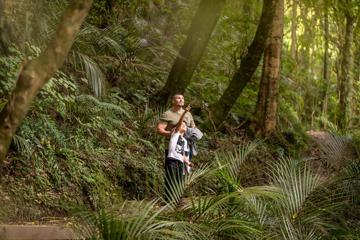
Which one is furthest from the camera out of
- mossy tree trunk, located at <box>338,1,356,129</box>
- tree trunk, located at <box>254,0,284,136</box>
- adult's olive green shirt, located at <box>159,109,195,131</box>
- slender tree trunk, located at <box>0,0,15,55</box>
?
mossy tree trunk, located at <box>338,1,356,129</box>

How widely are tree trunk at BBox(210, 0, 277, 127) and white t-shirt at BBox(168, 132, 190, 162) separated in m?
5.92

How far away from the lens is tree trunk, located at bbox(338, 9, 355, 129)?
23.3 meters

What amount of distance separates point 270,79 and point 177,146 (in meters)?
6.88

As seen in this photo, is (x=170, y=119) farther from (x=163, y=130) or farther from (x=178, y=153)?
(x=178, y=153)

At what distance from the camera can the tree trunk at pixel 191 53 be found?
1445cm

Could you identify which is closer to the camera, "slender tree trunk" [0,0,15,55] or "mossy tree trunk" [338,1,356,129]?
"slender tree trunk" [0,0,15,55]

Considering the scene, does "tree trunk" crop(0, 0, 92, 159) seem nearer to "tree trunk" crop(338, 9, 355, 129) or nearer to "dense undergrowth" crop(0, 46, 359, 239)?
"dense undergrowth" crop(0, 46, 359, 239)

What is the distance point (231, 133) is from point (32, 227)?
8.67 m

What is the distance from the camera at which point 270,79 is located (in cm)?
1580

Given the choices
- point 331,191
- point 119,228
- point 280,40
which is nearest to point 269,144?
point 280,40

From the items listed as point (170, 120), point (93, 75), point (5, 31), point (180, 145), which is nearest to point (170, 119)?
point (170, 120)

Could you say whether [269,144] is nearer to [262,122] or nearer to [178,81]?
[262,122]

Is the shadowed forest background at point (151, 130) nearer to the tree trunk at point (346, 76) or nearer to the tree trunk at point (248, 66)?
the tree trunk at point (248, 66)

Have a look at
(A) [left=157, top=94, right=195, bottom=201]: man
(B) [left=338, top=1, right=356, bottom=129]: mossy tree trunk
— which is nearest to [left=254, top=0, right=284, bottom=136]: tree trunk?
(A) [left=157, top=94, right=195, bottom=201]: man
